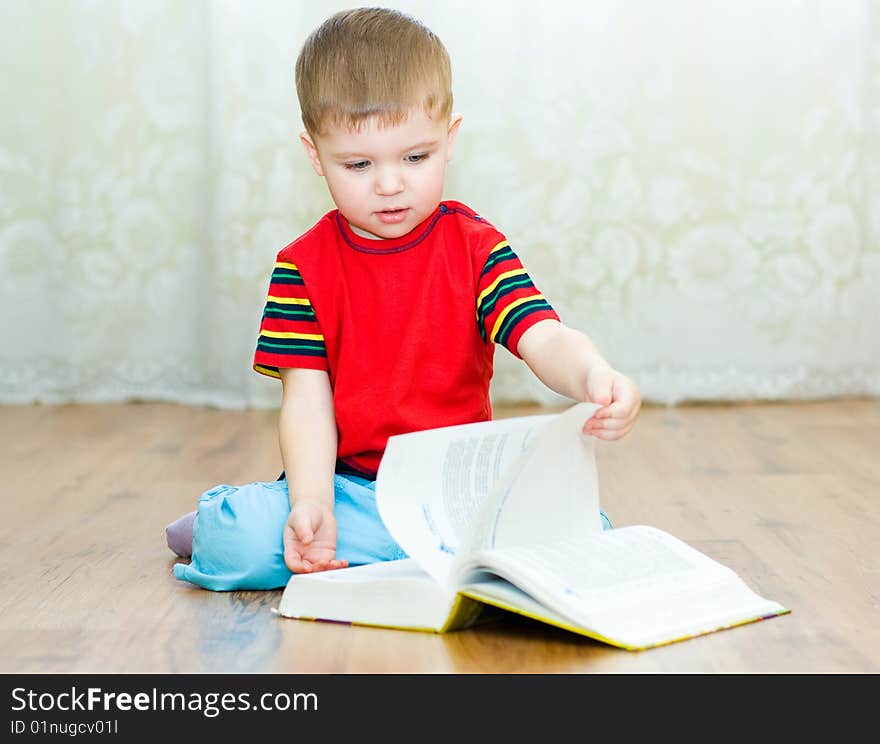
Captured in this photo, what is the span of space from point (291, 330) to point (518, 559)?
0.40m

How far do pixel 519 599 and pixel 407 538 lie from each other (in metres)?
0.11

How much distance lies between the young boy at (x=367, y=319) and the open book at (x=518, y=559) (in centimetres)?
8

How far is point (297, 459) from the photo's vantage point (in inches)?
45.5

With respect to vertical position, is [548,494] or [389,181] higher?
[389,181]

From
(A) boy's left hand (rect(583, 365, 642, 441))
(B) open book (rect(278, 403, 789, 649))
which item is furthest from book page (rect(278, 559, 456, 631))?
(A) boy's left hand (rect(583, 365, 642, 441))

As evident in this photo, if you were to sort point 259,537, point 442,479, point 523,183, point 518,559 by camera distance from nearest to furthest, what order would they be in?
point 518,559
point 442,479
point 259,537
point 523,183

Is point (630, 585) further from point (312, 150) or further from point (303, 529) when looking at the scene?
point (312, 150)

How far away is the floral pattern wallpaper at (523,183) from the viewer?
86.4 inches

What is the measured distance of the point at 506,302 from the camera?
45.1 inches

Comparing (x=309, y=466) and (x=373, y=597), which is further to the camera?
(x=309, y=466)

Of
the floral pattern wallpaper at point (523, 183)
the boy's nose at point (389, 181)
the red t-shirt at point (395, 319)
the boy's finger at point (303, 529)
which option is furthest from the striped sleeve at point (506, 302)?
the floral pattern wallpaper at point (523, 183)

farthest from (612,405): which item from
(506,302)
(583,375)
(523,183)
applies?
(523,183)

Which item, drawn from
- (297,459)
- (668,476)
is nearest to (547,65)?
(668,476)

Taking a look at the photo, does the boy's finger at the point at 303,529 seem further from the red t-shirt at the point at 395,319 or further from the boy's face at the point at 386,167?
the boy's face at the point at 386,167
